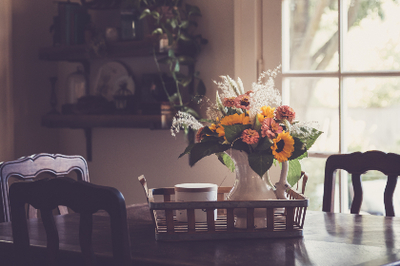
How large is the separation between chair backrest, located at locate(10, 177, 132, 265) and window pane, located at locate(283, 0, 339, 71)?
4.88 ft

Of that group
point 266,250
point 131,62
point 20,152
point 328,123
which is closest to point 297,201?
point 266,250

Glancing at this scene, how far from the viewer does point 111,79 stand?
2.59 m

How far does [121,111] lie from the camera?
7.89 ft

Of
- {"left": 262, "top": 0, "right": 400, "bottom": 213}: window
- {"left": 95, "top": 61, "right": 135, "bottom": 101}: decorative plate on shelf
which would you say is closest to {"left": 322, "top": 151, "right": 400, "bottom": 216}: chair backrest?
{"left": 262, "top": 0, "right": 400, "bottom": 213}: window

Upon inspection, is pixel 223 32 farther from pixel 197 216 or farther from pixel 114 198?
pixel 114 198

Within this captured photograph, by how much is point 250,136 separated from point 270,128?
2.4 inches

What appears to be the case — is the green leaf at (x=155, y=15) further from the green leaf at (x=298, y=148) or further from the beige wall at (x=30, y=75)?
the green leaf at (x=298, y=148)

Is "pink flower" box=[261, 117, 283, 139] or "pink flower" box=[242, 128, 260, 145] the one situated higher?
"pink flower" box=[261, 117, 283, 139]

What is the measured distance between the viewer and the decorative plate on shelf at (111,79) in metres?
2.52

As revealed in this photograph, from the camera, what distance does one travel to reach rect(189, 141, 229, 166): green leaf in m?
1.27

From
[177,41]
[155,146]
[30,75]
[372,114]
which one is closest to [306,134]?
[372,114]

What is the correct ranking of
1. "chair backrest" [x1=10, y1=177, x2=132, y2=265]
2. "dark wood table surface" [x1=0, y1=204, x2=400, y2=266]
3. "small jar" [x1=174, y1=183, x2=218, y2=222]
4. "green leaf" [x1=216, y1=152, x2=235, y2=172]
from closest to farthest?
"chair backrest" [x1=10, y1=177, x2=132, y2=265] → "dark wood table surface" [x1=0, y1=204, x2=400, y2=266] → "small jar" [x1=174, y1=183, x2=218, y2=222] → "green leaf" [x1=216, y1=152, x2=235, y2=172]

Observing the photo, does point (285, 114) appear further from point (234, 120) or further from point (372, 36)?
point (372, 36)

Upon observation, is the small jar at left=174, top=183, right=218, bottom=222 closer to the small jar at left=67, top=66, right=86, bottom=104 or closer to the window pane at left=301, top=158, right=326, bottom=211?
the window pane at left=301, top=158, right=326, bottom=211
